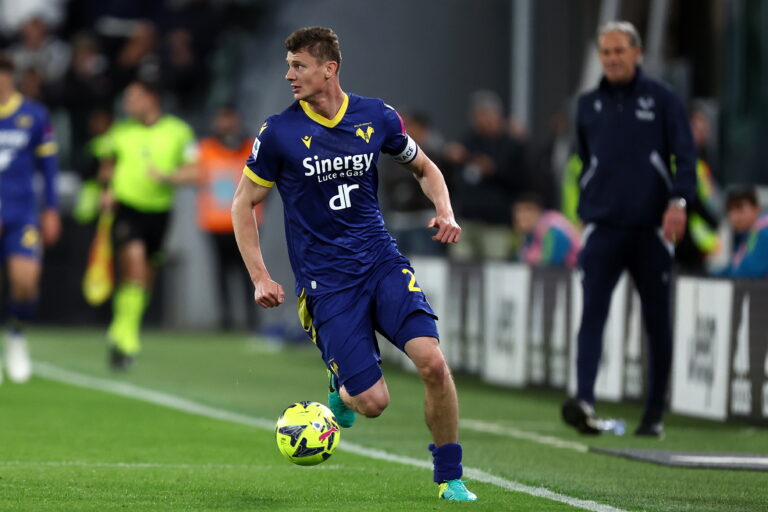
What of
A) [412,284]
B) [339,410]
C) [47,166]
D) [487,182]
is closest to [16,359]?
[47,166]

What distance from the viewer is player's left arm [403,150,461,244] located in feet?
24.8

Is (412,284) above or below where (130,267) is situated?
above

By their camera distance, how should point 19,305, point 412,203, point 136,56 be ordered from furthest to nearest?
point 136,56 < point 412,203 < point 19,305

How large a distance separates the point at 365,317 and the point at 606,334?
5.78 meters

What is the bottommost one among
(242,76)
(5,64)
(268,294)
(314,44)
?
→ (268,294)

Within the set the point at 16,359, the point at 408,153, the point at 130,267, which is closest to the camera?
the point at 408,153

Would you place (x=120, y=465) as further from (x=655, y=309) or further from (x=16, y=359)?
(x=16, y=359)

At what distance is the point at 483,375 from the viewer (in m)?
15.5

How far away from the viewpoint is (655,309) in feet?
35.4

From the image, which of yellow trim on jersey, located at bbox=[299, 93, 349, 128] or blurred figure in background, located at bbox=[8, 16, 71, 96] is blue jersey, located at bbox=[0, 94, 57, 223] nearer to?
yellow trim on jersey, located at bbox=[299, 93, 349, 128]

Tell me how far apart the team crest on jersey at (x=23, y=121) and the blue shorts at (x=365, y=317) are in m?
6.66

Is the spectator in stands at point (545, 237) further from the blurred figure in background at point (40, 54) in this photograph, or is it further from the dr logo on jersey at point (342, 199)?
the blurred figure in background at point (40, 54)

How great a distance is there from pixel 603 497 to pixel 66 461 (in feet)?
9.37

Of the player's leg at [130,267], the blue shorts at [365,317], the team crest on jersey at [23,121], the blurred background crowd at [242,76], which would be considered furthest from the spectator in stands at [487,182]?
the blue shorts at [365,317]
